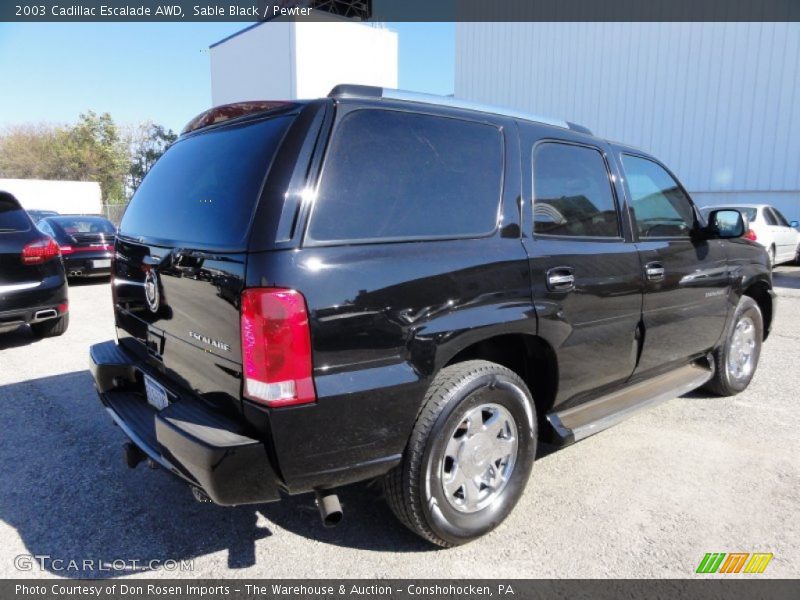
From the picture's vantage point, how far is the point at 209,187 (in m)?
2.33

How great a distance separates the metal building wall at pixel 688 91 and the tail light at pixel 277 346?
19.2m

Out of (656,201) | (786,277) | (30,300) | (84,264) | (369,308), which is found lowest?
(786,277)

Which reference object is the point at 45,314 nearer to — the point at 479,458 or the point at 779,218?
the point at 479,458

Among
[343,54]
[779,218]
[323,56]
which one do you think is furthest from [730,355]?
[323,56]

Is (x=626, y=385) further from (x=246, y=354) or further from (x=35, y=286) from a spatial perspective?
(x=35, y=286)

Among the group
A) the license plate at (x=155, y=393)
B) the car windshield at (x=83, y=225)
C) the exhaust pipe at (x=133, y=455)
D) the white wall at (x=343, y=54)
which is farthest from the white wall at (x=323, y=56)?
the exhaust pipe at (x=133, y=455)

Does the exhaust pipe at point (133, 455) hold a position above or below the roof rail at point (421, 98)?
below

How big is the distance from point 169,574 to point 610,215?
291 centimetres

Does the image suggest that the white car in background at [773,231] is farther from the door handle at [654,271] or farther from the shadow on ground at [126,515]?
the shadow on ground at [126,515]

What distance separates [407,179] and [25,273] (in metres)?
4.89

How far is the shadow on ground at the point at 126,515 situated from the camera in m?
2.43

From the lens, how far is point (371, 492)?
2473mm

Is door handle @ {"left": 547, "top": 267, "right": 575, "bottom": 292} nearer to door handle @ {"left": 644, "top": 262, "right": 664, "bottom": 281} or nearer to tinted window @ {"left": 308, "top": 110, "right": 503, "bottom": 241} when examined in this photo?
tinted window @ {"left": 308, "top": 110, "right": 503, "bottom": 241}

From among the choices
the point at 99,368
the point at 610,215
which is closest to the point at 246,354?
the point at 99,368
